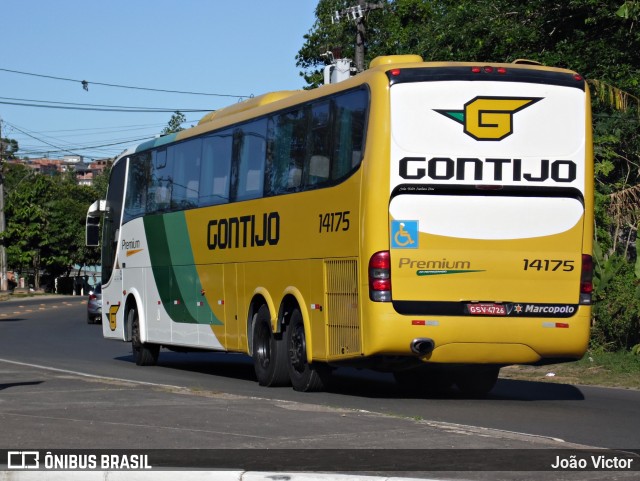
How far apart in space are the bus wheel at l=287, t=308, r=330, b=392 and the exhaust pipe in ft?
7.75

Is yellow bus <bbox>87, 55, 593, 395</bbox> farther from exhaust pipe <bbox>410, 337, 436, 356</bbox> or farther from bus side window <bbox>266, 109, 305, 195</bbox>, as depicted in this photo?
bus side window <bbox>266, 109, 305, 195</bbox>

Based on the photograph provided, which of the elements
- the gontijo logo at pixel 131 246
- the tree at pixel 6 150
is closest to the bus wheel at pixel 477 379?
the gontijo logo at pixel 131 246

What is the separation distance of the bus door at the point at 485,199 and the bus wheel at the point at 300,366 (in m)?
2.53

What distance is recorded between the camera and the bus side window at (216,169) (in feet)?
64.0

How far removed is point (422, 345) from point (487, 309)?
87cm

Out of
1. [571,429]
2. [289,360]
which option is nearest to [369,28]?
[289,360]

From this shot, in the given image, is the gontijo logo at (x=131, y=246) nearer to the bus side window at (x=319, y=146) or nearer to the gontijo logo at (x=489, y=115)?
the bus side window at (x=319, y=146)

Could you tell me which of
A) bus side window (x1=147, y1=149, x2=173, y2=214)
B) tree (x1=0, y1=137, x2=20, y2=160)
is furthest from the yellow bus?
tree (x1=0, y1=137, x2=20, y2=160)

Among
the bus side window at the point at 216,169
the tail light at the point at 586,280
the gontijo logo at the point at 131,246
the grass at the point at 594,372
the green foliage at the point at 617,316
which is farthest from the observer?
the gontijo logo at the point at 131,246

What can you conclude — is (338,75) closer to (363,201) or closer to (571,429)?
(363,201)

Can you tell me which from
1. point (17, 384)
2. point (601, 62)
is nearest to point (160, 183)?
point (17, 384)

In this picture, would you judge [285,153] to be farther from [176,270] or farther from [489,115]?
[176,270]

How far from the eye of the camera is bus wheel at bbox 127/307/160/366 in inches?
928

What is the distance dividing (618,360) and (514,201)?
753cm
